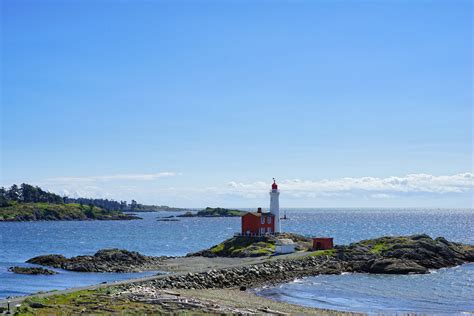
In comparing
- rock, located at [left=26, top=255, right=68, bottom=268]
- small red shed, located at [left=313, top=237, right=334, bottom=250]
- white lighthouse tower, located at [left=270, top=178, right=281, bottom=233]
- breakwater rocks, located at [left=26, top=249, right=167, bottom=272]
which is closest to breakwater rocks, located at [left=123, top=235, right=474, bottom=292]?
small red shed, located at [left=313, top=237, right=334, bottom=250]

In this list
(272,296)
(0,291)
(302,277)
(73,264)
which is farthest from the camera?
(73,264)

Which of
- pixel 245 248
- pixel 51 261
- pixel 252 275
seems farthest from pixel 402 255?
pixel 51 261

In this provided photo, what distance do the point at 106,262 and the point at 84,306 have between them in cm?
3908

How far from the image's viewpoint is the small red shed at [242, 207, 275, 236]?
83.8 m

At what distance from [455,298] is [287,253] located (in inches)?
1049

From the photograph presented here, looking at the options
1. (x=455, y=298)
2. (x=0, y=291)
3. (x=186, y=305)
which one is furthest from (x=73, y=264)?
(x=455, y=298)

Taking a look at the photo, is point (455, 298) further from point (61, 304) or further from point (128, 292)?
point (61, 304)

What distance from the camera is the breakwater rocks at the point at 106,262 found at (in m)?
68.8

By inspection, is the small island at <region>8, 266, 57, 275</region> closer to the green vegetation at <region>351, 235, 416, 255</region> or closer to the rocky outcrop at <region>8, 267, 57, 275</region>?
the rocky outcrop at <region>8, 267, 57, 275</region>

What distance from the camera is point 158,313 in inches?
1319

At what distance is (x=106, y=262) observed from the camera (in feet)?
240

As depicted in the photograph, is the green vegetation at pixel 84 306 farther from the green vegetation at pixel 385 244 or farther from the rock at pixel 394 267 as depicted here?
the green vegetation at pixel 385 244

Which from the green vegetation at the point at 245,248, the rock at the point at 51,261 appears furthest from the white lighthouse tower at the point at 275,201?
the rock at the point at 51,261

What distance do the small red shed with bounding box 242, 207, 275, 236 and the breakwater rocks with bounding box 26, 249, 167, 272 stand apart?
13.8 m
